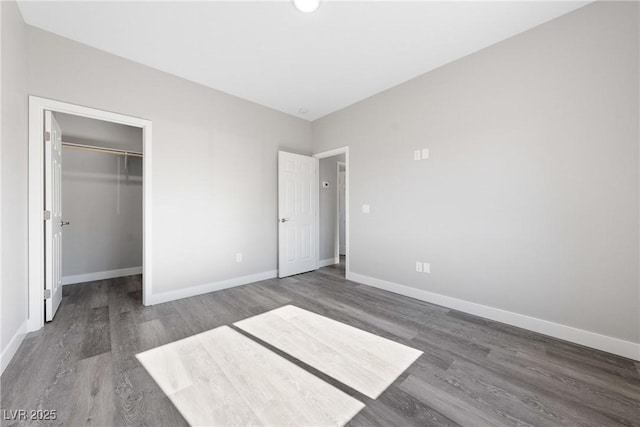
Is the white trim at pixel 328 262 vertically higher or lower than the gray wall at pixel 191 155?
lower

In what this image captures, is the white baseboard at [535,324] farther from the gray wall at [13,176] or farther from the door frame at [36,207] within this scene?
the door frame at [36,207]

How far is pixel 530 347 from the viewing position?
2.02 metres

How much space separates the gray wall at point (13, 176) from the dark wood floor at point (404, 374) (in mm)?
378

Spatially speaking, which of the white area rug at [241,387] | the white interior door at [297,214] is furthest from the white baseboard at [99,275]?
the white area rug at [241,387]

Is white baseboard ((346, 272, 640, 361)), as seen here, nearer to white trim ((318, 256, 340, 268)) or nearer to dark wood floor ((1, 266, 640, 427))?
dark wood floor ((1, 266, 640, 427))

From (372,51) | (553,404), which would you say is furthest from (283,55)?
(553,404)

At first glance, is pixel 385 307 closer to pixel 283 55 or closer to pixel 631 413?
pixel 631 413

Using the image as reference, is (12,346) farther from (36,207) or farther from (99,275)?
(99,275)

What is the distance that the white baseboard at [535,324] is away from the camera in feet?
6.25

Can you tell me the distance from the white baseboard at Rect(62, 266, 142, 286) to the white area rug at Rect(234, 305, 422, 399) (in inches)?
117

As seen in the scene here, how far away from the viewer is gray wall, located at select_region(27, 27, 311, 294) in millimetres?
2457

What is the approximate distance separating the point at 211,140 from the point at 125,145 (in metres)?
1.84

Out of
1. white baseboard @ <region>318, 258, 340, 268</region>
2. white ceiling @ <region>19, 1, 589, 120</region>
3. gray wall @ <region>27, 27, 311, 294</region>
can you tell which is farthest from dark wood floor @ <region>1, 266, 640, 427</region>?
white ceiling @ <region>19, 1, 589, 120</region>

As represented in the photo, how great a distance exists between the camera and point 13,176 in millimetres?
1943
